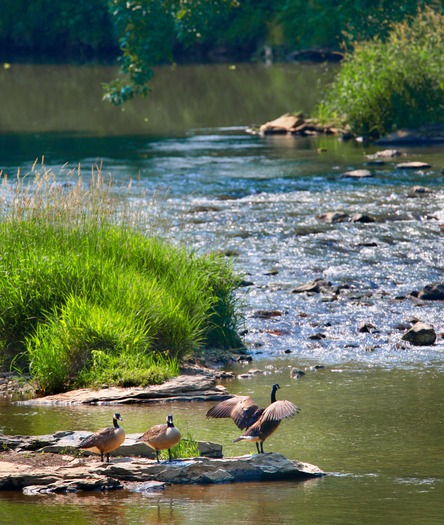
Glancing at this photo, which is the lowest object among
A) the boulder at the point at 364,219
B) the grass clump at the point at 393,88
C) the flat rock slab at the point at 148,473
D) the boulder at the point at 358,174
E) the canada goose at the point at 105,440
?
the flat rock slab at the point at 148,473

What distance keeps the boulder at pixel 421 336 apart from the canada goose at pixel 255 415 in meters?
4.58

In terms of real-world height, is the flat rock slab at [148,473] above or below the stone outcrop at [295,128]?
below

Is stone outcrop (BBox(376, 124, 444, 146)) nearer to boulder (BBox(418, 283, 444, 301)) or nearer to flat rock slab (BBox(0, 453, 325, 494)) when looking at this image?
boulder (BBox(418, 283, 444, 301))

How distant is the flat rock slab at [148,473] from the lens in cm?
834

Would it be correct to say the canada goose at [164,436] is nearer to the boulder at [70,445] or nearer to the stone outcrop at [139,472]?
the stone outcrop at [139,472]

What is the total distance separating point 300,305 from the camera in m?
14.9

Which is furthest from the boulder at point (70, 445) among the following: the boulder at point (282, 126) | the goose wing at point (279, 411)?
the boulder at point (282, 126)

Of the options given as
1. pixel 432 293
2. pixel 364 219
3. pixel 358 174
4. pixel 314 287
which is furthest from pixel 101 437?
pixel 358 174

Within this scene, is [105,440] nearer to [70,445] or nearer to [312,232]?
[70,445]

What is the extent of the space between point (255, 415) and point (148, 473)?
2.99 feet

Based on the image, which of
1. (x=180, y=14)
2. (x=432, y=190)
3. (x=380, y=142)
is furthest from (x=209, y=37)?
(x=432, y=190)

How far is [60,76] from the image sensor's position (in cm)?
5516

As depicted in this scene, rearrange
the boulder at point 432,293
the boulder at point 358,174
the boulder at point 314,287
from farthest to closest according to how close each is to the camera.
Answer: the boulder at point 358,174
the boulder at point 314,287
the boulder at point 432,293

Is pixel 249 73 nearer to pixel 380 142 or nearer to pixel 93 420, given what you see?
pixel 380 142
